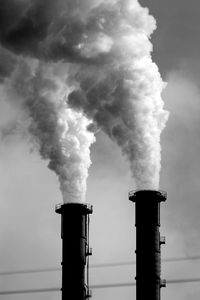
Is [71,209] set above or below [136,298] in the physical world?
above

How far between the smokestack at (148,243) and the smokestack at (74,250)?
4.95 metres

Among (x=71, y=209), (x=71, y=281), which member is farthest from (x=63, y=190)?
(x=71, y=281)

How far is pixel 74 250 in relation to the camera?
7594cm

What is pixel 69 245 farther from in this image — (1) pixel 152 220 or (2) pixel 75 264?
(1) pixel 152 220

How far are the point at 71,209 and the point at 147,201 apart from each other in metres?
6.52

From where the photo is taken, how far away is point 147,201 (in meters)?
72.9

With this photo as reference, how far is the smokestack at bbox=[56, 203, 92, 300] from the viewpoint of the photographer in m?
75.4

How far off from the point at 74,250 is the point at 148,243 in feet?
20.9

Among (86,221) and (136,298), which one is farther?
(86,221)

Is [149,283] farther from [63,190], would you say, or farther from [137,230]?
[63,190]

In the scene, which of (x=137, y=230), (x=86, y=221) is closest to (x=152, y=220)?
(x=137, y=230)

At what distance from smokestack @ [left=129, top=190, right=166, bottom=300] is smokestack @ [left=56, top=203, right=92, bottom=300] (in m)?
4.95

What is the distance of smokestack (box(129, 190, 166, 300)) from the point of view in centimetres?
7188

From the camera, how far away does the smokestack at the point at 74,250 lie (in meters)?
75.4
